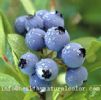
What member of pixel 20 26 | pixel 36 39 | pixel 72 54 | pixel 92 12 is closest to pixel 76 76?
pixel 72 54

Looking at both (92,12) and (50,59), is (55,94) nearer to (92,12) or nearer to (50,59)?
(50,59)

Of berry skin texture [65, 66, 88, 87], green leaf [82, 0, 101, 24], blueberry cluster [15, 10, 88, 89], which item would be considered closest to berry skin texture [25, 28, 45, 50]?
blueberry cluster [15, 10, 88, 89]

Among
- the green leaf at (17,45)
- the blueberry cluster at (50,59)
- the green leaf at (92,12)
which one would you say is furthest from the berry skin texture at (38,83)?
the green leaf at (92,12)

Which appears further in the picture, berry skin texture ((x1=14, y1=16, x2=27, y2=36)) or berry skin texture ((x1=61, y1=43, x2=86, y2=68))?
berry skin texture ((x1=14, y1=16, x2=27, y2=36))

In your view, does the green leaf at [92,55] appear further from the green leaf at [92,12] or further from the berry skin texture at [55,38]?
the green leaf at [92,12]

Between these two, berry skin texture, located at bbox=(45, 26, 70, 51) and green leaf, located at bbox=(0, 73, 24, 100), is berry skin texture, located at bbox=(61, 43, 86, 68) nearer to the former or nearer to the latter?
berry skin texture, located at bbox=(45, 26, 70, 51)

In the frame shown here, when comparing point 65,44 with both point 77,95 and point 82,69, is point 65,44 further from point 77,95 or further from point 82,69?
point 77,95
